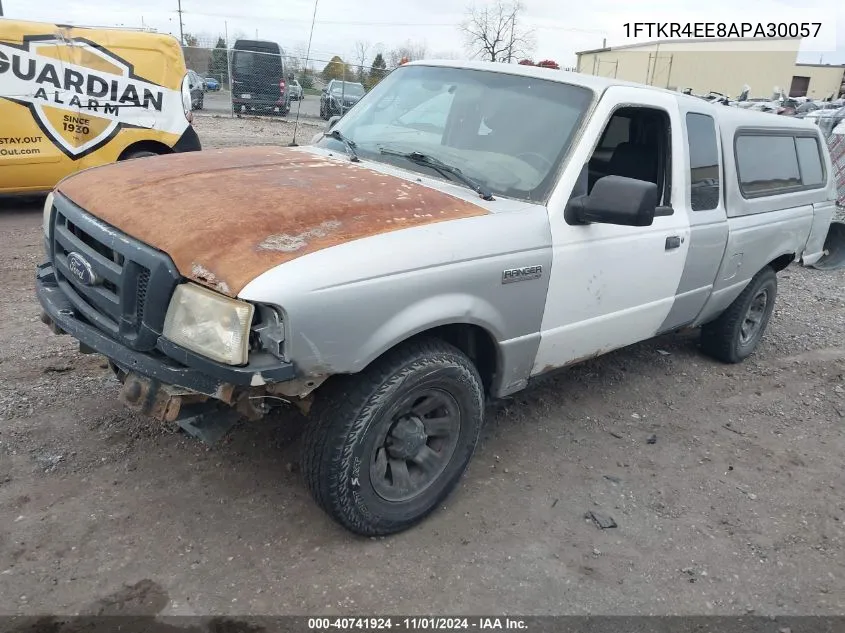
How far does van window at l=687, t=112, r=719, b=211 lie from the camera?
4.07 m

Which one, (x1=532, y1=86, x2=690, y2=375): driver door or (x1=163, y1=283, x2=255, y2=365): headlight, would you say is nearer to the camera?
(x1=163, y1=283, x2=255, y2=365): headlight

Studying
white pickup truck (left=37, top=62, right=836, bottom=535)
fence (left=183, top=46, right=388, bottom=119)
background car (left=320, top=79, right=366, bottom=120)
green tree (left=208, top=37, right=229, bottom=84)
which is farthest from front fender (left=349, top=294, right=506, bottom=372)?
green tree (left=208, top=37, right=229, bottom=84)

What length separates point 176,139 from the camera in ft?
28.9

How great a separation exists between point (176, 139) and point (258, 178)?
6439mm

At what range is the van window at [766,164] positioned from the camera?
4.61 metres

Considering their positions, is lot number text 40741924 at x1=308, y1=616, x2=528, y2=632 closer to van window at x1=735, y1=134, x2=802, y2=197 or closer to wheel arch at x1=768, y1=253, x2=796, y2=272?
van window at x1=735, y1=134, x2=802, y2=197

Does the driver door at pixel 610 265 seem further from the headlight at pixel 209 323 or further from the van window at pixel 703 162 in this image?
the headlight at pixel 209 323

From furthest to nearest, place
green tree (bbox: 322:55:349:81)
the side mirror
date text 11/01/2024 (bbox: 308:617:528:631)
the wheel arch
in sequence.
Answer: green tree (bbox: 322:55:349:81), the wheel arch, the side mirror, date text 11/01/2024 (bbox: 308:617:528:631)

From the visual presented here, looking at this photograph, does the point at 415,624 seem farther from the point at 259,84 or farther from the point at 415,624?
the point at 259,84

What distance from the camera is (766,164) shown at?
16.0ft

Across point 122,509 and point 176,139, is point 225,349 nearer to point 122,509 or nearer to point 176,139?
point 122,509

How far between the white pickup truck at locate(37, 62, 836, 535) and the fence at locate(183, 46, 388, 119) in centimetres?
1544

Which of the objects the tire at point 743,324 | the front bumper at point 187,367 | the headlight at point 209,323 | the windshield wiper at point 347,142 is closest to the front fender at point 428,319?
the front bumper at point 187,367

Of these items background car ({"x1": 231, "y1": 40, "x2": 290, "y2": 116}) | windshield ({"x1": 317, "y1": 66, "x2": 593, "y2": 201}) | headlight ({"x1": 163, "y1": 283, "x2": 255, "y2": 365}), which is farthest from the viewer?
background car ({"x1": 231, "y1": 40, "x2": 290, "y2": 116})
